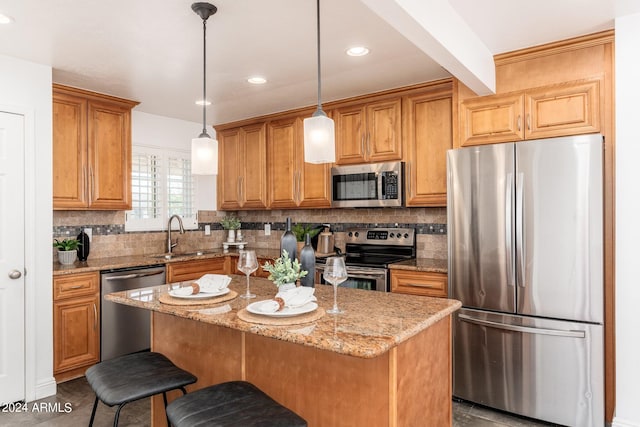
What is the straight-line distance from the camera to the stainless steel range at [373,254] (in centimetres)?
349

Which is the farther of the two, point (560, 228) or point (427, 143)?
point (427, 143)

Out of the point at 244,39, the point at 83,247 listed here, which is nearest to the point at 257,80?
the point at 244,39

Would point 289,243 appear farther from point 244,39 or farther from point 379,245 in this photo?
point 379,245

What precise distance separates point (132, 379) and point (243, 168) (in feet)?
11.1

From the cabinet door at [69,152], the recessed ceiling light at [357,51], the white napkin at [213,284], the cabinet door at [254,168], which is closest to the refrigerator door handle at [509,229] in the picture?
the recessed ceiling light at [357,51]

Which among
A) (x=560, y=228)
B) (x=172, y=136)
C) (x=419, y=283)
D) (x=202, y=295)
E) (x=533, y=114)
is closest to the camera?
(x=202, y=295)

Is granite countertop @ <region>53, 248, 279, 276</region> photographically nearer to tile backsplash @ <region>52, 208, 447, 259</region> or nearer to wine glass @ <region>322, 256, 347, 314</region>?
tile backsplash @ <region>52, 208, 447, 259</region>

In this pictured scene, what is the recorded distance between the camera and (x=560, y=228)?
8.34 ft

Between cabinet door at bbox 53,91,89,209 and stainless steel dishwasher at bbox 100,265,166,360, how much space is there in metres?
0.73

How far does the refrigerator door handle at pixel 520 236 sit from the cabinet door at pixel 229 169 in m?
3.22

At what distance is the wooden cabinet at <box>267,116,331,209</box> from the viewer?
14.0ft

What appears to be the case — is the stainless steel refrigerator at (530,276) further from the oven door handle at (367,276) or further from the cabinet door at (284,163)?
the cabinet door at (284,163)

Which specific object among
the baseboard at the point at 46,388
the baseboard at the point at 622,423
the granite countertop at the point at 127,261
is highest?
the granite countertop at the point at 127,261

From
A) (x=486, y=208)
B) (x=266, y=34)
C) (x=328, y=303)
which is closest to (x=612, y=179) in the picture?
(x=486, y=208)
